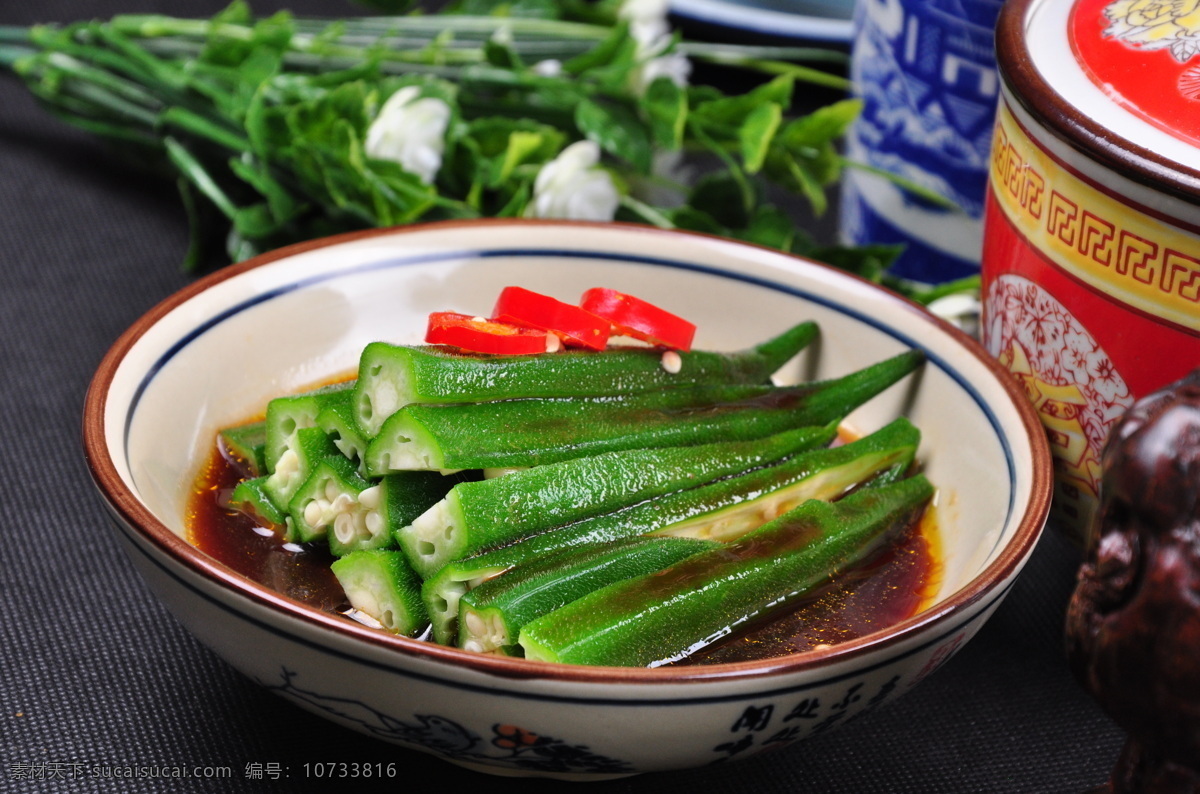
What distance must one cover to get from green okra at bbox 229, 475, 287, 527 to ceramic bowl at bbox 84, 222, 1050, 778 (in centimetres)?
7

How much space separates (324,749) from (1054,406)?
0.87 meters

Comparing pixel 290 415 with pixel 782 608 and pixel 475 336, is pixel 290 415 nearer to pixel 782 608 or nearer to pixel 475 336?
pixel 475 336

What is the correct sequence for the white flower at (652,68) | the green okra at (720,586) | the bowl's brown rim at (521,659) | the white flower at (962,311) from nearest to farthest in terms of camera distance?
1. the bowl's brown rim at (521,659)
2. the green okra at (720,586)
3. the white flower at (962,311)
4. the white flower at (652,68)

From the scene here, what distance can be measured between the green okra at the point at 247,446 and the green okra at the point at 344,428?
5.0 inches

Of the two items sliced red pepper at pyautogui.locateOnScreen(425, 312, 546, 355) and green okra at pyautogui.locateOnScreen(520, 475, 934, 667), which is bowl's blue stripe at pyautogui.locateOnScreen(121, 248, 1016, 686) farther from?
sliced red pepper at pyautogui.locateOnScreen(425, 312, 546, 355)

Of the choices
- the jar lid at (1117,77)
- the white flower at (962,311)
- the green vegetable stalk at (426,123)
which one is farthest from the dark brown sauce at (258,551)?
the white flower at (962,311)

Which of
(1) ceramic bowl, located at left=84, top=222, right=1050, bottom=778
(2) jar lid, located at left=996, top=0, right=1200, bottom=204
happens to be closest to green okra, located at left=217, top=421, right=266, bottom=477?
(1) ceramic bowl, located at left=84, top=222, right=1050, bottom=778

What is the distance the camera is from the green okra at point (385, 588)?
3.89ft

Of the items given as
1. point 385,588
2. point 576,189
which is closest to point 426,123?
point 576,189

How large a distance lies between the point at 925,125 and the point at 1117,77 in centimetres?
75

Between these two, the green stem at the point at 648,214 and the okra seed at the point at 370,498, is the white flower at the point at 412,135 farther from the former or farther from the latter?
the okra seed at the point at 370,498

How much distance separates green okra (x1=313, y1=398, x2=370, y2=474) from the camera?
1.28m

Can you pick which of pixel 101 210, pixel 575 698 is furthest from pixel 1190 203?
pixel 101 210

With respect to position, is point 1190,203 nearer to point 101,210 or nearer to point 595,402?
point 595,402
